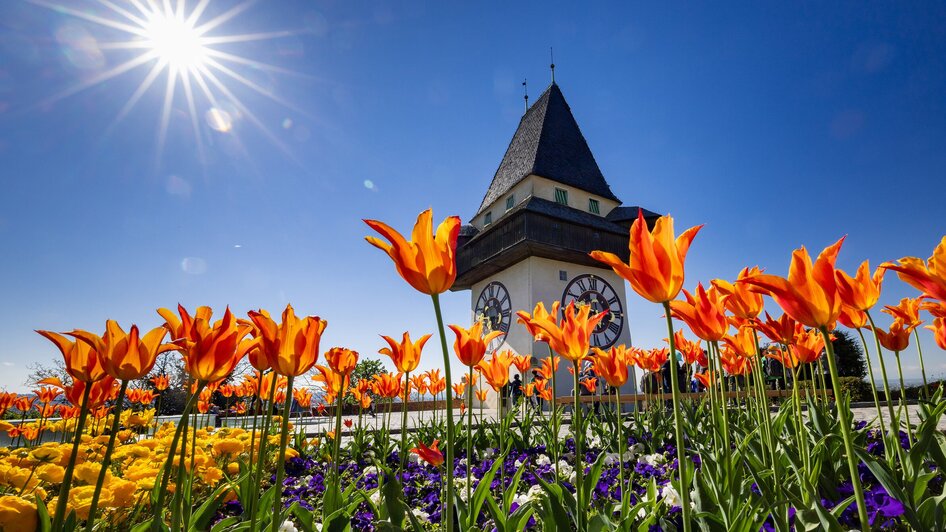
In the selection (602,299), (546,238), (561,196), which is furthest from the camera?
(561,196)

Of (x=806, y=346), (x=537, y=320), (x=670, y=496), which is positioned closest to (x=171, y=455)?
(x=537, y=320)

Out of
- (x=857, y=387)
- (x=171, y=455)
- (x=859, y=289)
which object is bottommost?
(x=857, y=387)

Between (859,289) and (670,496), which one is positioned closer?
(859,289)

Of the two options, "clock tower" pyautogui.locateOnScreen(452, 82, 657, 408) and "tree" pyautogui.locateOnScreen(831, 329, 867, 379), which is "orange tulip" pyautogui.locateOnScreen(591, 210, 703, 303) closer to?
"clock tower" pyautogui.locateOnScreen(452, 82, 657, 408)

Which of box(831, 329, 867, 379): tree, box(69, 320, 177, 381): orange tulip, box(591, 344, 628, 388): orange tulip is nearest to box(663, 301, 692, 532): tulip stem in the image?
box(69, 320, 177, 381): orange tulip

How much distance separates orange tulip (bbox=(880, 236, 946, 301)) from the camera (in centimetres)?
110

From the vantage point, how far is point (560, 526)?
1.59 m

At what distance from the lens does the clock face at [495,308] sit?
18953 mm

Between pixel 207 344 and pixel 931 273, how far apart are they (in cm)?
181

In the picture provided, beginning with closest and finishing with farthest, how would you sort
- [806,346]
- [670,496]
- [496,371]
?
1. [670,496]
2. [806,346]
3. [496,371]

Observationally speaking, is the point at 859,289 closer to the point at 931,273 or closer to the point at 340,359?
the point at 931,273

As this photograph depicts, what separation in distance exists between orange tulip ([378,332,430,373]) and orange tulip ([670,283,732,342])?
3.04ft

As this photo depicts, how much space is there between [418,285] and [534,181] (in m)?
19.2

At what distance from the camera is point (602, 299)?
19.1m
